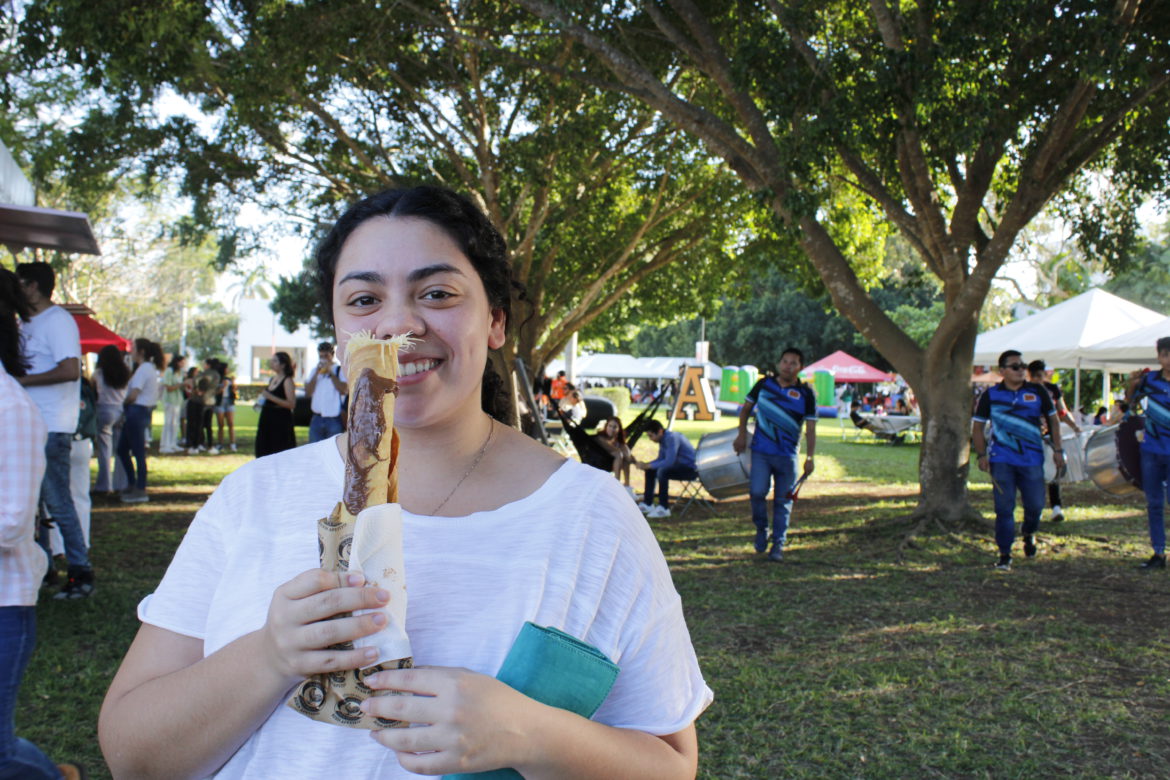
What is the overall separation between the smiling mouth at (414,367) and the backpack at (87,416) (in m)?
6.88

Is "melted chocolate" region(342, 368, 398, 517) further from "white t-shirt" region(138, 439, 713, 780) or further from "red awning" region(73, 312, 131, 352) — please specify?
"red awning" region(73, 312, 131, 352)

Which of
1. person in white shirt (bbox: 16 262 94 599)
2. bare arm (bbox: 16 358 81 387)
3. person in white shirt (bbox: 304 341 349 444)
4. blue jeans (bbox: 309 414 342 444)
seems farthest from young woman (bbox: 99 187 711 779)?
blue jeans (bbox: 309 414 342 444)

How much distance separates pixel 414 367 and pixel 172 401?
1750cm

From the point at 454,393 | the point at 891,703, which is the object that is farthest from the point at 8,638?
the point at 891,703

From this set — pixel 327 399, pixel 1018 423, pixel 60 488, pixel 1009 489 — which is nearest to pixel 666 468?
pixel 327 399

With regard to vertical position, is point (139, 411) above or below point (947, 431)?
above

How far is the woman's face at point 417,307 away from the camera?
1.48m

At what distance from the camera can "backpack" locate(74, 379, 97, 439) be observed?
7488mm

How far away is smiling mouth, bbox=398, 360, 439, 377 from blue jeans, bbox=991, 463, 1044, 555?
26.2 ft

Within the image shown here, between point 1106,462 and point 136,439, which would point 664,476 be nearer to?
point 1106,462

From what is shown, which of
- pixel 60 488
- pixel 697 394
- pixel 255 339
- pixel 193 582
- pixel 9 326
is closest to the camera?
pixel 193 582

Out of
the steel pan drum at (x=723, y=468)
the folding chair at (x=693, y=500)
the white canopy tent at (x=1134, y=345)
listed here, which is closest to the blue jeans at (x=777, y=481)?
the steel pan drum at (x=723, y=468)

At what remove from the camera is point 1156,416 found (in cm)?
835

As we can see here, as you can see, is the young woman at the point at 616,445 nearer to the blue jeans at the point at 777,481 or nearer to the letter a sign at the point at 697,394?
the blue jeans at the point at 777,481
